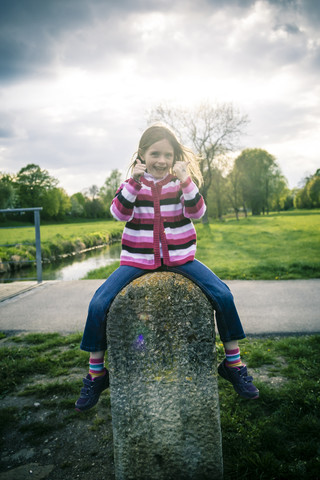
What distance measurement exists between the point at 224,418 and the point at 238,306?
2.86 m

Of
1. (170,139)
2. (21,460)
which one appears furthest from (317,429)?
(170,139)

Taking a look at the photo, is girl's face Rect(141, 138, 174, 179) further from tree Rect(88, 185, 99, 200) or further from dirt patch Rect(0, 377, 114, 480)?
tree Rect(88, 185, 99, 200)

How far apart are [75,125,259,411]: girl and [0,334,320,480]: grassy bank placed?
1.48 feet

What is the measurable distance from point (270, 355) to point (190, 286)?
7.02 feet

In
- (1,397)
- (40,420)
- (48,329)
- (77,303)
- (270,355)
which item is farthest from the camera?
(77,303)

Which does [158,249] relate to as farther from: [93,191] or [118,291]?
[93,191]

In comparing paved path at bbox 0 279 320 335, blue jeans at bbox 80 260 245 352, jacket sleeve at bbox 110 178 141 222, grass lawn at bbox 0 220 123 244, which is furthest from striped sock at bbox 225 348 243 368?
grass lawn at bbox 0 220 123 244

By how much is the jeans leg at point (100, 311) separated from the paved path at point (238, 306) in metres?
2.63

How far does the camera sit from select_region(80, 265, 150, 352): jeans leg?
2.00m

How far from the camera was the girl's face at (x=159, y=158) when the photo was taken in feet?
8.30

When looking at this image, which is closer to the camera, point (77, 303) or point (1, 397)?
point (1, 397)

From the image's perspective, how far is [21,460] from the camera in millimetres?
2256

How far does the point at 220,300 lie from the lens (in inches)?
81.3

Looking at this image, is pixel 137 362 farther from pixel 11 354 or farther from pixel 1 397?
pixel 11 354
